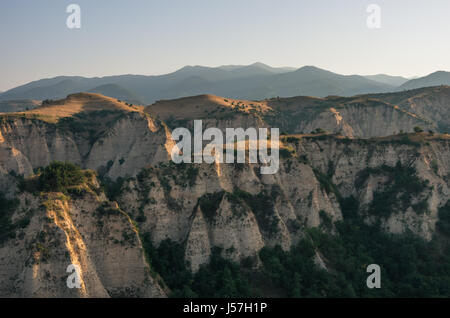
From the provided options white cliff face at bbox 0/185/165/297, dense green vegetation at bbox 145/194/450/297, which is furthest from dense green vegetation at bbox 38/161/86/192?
dense green vegetation at bbox 145/194/450/297

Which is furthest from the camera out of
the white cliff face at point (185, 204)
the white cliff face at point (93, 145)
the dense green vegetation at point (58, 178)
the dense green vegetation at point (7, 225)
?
the white cliff face at point (93, 145)

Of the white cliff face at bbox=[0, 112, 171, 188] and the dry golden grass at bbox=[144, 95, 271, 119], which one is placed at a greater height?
the dry golden grass at bbox=[144, 95, 271, 119]

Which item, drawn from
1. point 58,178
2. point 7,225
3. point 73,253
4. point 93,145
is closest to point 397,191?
point 73,253

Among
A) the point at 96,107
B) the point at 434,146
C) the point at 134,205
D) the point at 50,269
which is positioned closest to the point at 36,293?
the point at 50,269

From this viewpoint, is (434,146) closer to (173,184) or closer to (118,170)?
(173,184)

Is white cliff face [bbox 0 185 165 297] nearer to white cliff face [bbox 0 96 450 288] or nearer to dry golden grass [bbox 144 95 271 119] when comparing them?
white cliff face [bbox 0 96 450 288]

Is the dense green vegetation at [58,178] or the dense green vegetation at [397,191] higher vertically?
the dense green vegetation at [58,178]

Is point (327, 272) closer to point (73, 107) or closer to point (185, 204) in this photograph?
point (185, 204)

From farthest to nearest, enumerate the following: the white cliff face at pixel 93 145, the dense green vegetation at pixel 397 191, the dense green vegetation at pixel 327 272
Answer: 1. the white cliff face at pixel 93 145
2. the dense green vegetation at pixel 397 191
3. the dense green vegetation at pixel 327 272

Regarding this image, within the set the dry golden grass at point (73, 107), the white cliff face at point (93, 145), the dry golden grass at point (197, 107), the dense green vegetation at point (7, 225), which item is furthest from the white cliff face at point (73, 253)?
the dry golden grass at point (197, 107)

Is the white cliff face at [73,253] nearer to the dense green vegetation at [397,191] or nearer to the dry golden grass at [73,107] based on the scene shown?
the dense green vegetation at [397,191]

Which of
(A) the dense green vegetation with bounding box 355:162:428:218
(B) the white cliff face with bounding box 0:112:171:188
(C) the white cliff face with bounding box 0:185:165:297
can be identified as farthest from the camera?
(B) the white cliff face with bounding box 0:112:171:188
